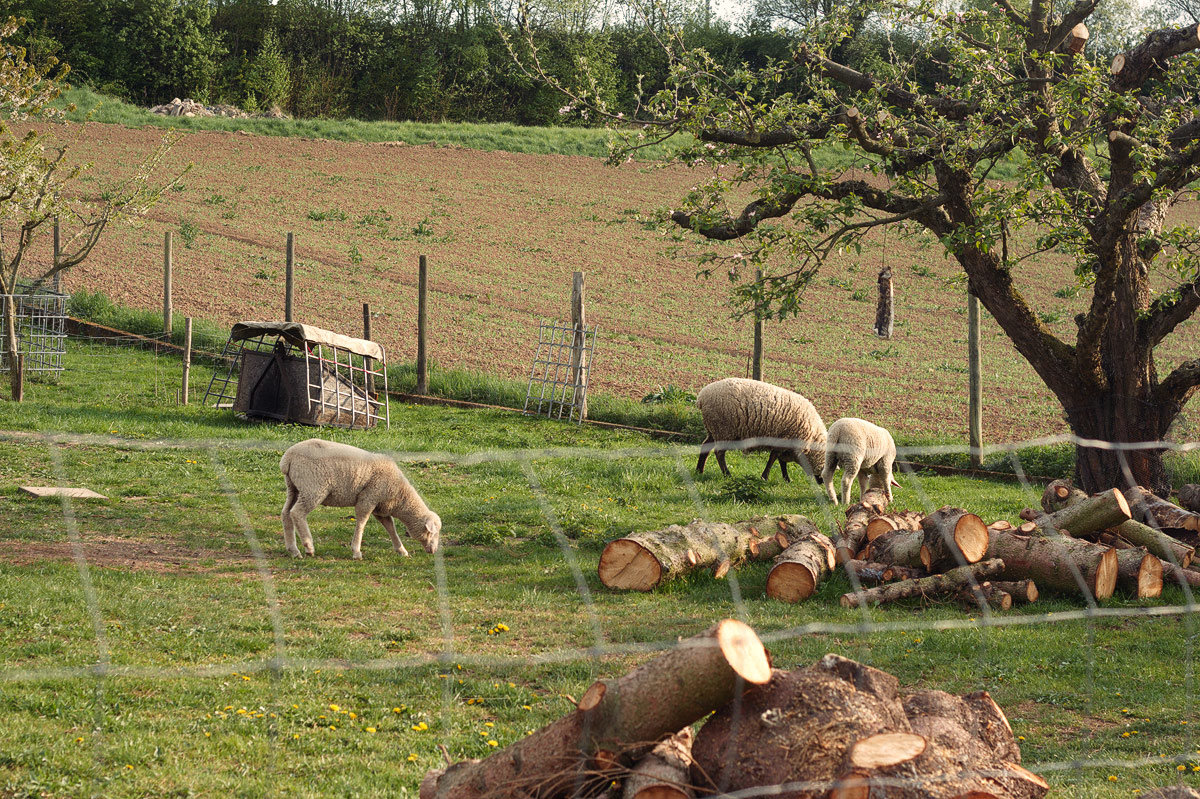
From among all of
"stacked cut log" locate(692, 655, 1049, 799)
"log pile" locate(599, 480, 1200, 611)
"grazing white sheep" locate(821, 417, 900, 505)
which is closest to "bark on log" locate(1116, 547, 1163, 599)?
"log pile" locate(599, 480, 1200, 611)

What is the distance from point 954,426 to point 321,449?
11795 millimetres

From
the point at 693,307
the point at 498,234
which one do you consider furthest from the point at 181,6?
the point at 693,307

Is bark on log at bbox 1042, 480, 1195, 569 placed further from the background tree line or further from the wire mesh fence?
the background tree line

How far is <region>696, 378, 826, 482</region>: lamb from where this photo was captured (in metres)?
13.9

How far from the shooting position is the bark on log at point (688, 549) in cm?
855

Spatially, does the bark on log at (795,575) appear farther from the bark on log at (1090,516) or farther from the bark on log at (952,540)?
the bark on log at (1090,516)

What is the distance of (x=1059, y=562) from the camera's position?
8359 mm

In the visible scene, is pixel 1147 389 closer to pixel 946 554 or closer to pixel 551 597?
pixel 946 554

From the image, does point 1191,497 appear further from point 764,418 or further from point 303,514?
point 303,514

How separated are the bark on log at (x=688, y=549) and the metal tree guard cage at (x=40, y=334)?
42.1 ft

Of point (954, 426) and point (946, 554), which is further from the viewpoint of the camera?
point (954, 426)

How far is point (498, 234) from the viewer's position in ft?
118

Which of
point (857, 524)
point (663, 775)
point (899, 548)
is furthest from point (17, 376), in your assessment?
point (663, 775)

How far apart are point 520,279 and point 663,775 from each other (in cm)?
2786
